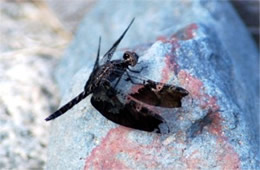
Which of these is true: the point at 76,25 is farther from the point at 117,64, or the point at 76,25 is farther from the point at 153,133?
the point at 153,133

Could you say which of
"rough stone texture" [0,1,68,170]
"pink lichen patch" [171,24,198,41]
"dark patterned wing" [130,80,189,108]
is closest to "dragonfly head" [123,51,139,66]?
"dark patterned wing" [130,80,189,108]

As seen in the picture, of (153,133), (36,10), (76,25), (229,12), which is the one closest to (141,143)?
(153,133)

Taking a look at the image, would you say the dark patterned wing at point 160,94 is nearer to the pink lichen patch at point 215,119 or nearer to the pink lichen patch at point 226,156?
the pink lichen patch at point 215,119

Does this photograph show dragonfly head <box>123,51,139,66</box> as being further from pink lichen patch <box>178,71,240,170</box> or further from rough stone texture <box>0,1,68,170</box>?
rough stone texture <box>0,1,68,170</box>

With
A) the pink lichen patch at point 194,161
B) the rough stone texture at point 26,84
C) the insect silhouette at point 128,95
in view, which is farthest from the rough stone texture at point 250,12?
the pink lichen patch at point 194,161

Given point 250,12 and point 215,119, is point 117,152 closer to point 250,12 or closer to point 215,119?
point 215,119

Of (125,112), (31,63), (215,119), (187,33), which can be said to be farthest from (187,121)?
(31,63)
